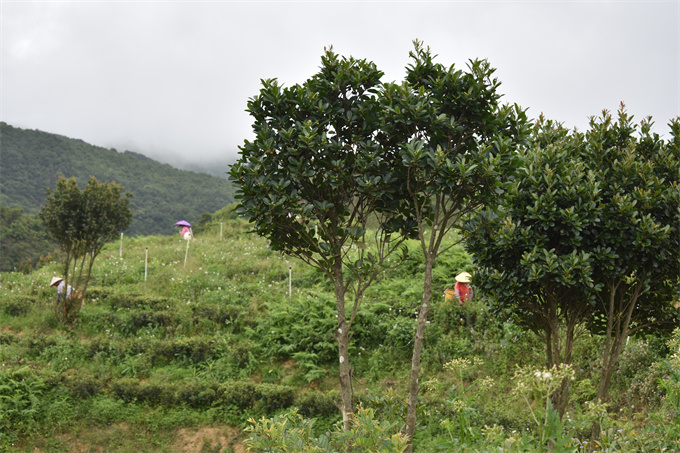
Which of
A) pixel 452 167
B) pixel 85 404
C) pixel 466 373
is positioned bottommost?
pixel 85 404

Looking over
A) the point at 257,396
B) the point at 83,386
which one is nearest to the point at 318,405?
the point at 257,396

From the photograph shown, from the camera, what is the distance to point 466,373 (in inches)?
369

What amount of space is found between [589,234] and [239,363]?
8.08 metres

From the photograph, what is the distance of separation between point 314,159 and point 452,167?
4.11 feet

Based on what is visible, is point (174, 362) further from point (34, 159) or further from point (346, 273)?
point (34, 159)

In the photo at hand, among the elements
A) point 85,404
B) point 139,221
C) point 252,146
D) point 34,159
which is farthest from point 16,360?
point 34,159

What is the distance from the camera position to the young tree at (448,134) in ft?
13.1

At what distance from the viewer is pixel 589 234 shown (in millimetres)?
5090

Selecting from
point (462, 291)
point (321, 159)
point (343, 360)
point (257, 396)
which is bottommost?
point (257, 396)

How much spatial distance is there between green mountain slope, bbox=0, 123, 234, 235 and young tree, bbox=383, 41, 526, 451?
173 ft

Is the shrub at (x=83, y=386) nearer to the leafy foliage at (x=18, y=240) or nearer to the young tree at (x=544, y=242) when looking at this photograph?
the young tree at (x=544, y=242)

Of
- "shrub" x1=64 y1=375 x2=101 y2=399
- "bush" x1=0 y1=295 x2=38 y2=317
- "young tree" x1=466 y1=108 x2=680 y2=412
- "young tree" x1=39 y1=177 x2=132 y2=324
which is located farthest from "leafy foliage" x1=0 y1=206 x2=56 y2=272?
"young tree" x1=466 y1=108 x2=680 y2=412

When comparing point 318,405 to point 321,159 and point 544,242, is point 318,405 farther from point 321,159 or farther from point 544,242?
point 321,159

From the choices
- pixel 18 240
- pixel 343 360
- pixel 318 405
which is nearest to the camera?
pixel 343 360
